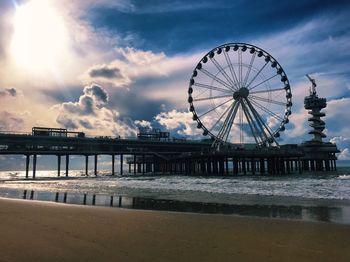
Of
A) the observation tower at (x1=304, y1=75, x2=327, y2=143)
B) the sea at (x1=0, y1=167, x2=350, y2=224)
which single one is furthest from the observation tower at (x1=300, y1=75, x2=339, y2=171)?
the sea at (x1=0, y1=167, x2=350, y2=224)

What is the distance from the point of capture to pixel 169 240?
7.31 meters

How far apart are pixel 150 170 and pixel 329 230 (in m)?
111

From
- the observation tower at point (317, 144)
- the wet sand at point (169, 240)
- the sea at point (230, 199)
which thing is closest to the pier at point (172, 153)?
the observation tower at point (317, 144)

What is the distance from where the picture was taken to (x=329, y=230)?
28.9ft

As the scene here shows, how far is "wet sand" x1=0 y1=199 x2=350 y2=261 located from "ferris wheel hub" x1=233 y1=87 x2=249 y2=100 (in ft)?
169

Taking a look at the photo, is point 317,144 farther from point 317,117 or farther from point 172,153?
point 172,153

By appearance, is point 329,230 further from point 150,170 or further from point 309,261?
point 150,170

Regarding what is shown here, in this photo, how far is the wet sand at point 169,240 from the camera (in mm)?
5984

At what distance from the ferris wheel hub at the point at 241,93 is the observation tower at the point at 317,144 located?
41070mm

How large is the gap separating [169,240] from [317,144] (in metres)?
95.6

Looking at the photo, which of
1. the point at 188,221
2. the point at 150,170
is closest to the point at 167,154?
the point at 150,170

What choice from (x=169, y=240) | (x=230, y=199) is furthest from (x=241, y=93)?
(x=169, y=240)

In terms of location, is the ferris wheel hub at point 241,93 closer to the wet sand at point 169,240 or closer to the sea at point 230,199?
the sea at point 230,199

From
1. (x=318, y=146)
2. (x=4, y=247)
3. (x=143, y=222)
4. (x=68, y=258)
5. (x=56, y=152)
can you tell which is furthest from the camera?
(x=318, y=146)
